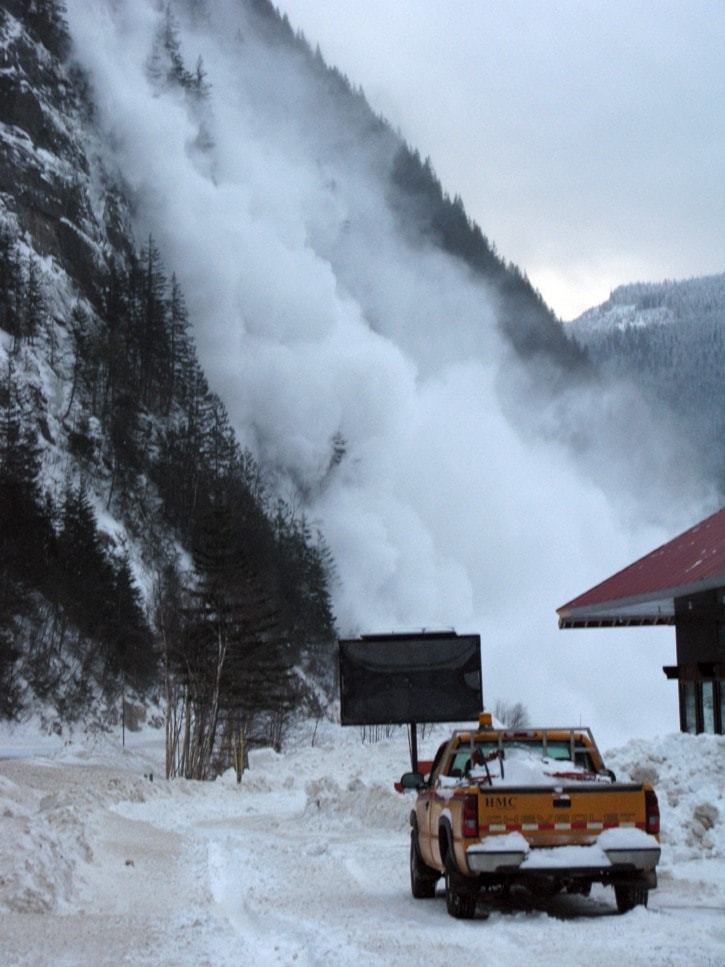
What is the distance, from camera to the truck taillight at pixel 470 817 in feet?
32.7

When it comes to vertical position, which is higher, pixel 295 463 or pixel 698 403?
pixel 698 403

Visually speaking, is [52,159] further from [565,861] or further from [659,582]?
[565,861]

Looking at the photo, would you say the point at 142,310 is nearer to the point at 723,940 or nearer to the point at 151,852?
the point at 151,852

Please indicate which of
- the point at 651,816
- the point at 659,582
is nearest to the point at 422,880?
the point at 651,816

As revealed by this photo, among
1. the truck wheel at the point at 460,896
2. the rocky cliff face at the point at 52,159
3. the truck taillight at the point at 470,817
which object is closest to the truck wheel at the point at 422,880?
the truck wheel at the point at 460,896

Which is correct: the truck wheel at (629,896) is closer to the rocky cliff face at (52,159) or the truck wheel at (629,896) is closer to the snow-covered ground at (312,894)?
the snow-covered ground at (312,894)

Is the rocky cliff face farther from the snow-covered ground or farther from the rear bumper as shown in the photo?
the rear bumper

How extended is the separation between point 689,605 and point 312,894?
18.4 metres

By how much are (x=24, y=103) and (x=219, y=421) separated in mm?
24908

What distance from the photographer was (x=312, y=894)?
1214 cm

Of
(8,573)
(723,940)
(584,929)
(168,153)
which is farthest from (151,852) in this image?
(168,153)

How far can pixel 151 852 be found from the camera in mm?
16719

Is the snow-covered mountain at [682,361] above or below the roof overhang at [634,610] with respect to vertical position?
above

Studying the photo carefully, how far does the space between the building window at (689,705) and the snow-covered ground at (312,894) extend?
344 inches
